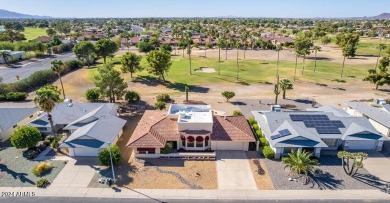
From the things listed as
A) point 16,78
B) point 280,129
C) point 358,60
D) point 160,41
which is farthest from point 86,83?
point 358,60

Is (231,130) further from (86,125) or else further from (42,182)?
(42,182)

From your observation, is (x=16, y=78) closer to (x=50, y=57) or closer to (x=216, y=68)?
(x=50, y=57)

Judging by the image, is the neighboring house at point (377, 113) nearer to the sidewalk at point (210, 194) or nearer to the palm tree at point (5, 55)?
the sidewalk at point (210, 194)

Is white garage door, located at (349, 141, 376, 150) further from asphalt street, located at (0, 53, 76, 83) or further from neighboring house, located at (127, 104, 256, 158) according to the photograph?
asphalt street, located at (0, 53, 76, 83)

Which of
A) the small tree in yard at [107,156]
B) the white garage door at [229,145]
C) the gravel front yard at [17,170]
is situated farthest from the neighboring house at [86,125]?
the white garage door at [229,145]

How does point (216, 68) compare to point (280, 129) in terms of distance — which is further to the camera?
point (216, 68)

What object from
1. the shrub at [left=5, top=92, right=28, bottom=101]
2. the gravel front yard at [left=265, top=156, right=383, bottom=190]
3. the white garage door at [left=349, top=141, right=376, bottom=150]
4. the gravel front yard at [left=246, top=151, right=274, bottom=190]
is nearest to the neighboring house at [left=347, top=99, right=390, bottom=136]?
the white garage door at [left=349, top=141, right=376, bottom=150]

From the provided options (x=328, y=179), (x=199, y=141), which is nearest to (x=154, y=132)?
(x=199, y=141)

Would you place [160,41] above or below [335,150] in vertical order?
above
